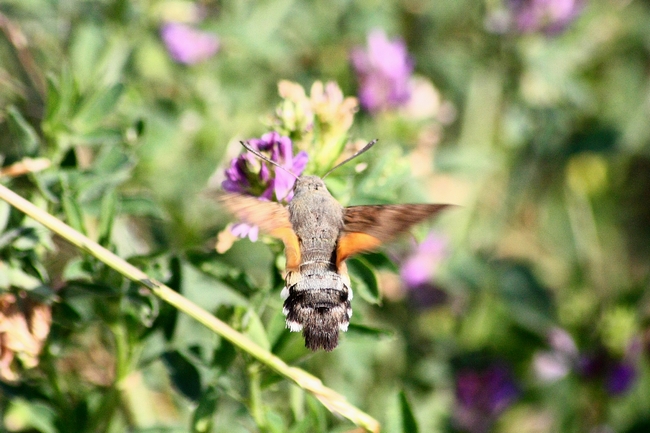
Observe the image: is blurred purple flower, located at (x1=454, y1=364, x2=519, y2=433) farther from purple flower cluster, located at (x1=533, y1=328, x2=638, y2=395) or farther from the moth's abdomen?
the moth's abdomen

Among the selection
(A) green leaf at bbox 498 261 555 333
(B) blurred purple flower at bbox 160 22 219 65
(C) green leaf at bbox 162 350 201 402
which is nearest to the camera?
(C) green leaf at bbox 162 350 201 402

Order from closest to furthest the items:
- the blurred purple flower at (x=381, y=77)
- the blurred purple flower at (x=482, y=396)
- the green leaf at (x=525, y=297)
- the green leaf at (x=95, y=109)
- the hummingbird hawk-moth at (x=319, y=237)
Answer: the hummingbird hawk-moth at (x=319, y=237) → the green leaf at (x=95, y=109) → the blurred purple flower at (x=381, y=77) → the blurred purple flower at (x=482, y=396) → the green leaf at (x=525, y=297)

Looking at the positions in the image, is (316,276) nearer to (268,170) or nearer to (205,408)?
(268,170)

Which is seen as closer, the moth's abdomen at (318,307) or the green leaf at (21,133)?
the moth's abdomen at (318,307)

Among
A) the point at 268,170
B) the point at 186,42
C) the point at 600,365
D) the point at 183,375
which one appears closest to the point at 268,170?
the point at 268,170

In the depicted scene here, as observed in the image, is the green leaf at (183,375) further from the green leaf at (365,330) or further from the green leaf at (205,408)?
the green leaf at (365,330)

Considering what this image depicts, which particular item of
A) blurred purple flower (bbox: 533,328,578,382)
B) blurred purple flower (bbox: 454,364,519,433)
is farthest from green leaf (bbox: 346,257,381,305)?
blurred purple flower (bbox: 533,328,578,382)

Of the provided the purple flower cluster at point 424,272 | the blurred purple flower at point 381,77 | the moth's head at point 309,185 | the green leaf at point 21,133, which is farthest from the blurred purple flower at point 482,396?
the green leaf at point 21,133
